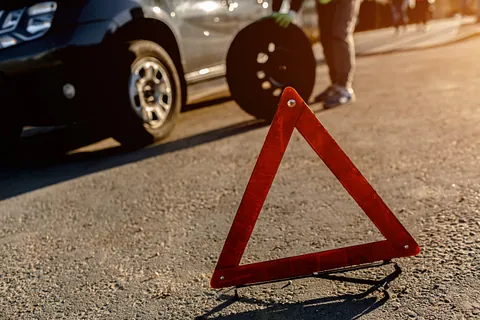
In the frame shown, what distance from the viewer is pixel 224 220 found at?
10.4ft

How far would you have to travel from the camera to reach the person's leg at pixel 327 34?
238 inches

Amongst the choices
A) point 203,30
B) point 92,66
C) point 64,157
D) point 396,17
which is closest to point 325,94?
point 203,30

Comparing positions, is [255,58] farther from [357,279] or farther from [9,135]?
[357,279]

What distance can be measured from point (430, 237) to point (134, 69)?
284 centimetres

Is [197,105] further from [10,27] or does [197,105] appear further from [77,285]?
[77,285]

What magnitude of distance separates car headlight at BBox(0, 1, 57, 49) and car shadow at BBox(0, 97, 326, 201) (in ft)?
3.18

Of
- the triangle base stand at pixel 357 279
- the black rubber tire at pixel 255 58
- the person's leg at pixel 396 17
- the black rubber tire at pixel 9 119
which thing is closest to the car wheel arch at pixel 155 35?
the black rubber tire at pixel 255 58

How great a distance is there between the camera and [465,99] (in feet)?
18.3

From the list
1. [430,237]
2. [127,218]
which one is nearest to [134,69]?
[127,218]

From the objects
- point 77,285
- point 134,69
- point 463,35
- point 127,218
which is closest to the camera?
point 77,285

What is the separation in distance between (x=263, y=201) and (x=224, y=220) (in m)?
0.88

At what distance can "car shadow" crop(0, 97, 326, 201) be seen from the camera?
436 cm

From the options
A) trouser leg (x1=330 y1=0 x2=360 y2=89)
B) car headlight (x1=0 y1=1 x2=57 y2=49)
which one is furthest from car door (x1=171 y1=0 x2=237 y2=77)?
car headlight (x1=0 y1=1 x2=57 y2=49)

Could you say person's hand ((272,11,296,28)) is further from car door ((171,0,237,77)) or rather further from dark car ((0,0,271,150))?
dark car ((0,0,271,150))
